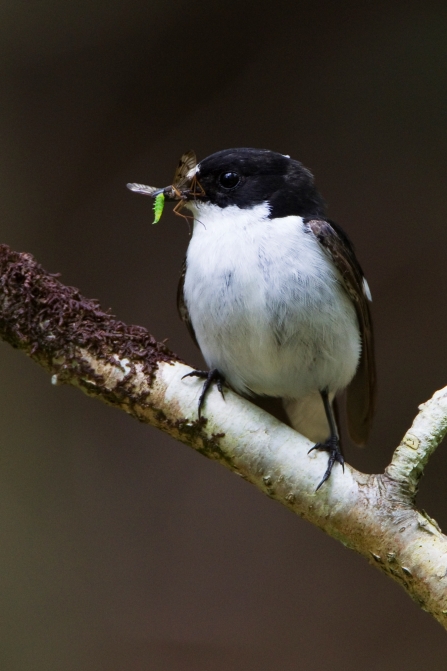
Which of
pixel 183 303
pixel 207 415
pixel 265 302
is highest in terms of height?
pixel 265 302

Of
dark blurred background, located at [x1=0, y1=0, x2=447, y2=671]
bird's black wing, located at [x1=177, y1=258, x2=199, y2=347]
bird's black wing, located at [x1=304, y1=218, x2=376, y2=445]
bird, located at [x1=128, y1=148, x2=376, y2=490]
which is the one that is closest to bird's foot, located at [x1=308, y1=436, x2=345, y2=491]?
bird, located at [x1=128, y1=148, x2=376, y2=490]

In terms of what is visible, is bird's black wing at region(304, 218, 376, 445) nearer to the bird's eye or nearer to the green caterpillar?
the bird's eye

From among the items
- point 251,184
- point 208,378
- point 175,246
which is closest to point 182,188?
point 251,184

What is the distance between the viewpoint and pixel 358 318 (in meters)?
2.07

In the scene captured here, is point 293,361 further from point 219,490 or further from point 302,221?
point 219,490

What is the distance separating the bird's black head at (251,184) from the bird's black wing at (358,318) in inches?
3.5

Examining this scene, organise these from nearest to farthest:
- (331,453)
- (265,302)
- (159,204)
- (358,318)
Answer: (331,453), (265,302), (159,204), (358,318)

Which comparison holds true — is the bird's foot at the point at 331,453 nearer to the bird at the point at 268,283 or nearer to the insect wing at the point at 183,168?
the bird at the point at 268,283

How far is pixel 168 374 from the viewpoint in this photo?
180 cm

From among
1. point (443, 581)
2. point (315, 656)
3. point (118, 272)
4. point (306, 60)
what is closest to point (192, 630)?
point (315, 656)

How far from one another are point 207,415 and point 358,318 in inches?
23.2

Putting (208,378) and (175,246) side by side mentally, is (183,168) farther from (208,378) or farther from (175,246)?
(175,246)

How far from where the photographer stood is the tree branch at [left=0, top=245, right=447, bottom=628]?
1.57 m

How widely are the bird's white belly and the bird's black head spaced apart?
3 cm
